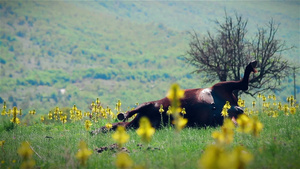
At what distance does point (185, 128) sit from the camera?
411 inches

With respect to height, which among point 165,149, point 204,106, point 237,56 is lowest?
point 165,149

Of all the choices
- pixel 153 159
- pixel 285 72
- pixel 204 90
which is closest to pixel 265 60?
pixel 285 72

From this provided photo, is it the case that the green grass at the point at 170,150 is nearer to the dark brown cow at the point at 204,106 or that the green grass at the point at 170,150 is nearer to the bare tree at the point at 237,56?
the dark brown cow at the point at 204,106

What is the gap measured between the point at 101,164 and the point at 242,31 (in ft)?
75.2

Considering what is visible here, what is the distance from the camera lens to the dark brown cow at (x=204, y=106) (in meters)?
10.4

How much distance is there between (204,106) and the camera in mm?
10492

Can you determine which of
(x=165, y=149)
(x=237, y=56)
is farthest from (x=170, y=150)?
(x=237, y=56)

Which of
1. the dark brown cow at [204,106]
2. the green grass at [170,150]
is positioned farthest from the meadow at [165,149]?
the dark brown cow at [204,106]

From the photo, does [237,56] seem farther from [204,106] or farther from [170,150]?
[170,150]

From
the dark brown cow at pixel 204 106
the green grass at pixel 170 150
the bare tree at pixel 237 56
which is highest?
the bare tree at pixel 237 56

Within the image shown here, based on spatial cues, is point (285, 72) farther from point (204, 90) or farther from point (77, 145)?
point (77, 145)

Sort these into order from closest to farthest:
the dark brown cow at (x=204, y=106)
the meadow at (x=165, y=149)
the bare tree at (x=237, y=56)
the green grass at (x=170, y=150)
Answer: the meadow at (x=165, y=149), the green grass at (x=170, y=150), the dark brown cow at (x=204, y=106), the bare tree at (x=237, y=56)

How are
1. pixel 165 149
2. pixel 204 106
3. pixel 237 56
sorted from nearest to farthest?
pixel 165 149 → pixel 204 106 → pixel 237 56

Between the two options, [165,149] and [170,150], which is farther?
[165,149]
